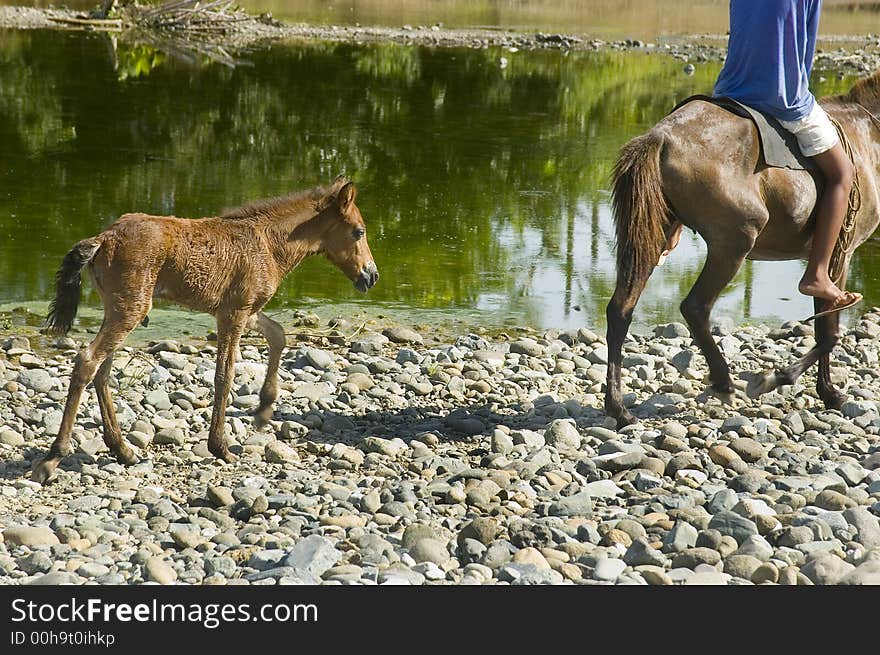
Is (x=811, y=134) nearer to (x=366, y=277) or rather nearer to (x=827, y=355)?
(x=827, y=355)

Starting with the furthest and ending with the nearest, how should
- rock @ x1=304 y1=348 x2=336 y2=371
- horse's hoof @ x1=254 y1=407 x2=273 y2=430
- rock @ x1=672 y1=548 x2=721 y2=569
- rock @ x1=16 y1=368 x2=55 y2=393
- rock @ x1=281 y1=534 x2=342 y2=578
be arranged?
rock @ x1=304 y1=348 x2=336 y2=371 < rock @ x1=16 y1=368 x2=55 y2=393 < horse's hoof @ x1=254 y1=407 x2=273 y2=430 < rock @ x1=672 y1=548 x2=721 y2=569 < rock @ x1=281 y1=534 x2=342 y2=578

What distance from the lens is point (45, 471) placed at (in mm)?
6770

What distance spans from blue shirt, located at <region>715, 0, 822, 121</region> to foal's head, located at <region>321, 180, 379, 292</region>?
2633 mm

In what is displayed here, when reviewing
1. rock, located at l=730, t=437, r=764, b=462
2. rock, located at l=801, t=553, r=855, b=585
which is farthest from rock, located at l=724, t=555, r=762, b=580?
rock, located at l=730, t=437, r=764, b=462

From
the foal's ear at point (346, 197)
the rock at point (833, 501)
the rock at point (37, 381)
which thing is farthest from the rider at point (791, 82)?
the rock at point (37, 381)

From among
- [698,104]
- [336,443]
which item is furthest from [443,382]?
[698,104]

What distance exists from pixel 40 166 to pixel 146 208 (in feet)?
9.20

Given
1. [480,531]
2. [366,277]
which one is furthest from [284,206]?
[480,531]

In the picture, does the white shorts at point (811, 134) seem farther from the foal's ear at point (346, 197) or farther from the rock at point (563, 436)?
the foal's ear at point (346, 197)

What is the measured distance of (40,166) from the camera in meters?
16.0

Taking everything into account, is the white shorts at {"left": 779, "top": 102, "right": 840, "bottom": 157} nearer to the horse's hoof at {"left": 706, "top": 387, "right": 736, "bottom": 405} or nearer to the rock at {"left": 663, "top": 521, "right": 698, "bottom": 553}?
the horse's hoof at {"left": 706, "top": 387, "right": 736, "bottom": 405}

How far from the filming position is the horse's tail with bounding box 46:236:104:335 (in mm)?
6652

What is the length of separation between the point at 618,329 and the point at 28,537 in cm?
382

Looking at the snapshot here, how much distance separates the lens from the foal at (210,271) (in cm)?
672
